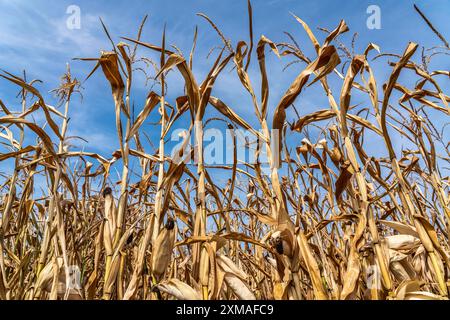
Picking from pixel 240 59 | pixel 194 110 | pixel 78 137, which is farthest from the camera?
pixel 78 137

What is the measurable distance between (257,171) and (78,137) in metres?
1.07

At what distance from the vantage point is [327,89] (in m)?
1.53

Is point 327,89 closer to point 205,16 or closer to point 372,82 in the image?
point 372,82

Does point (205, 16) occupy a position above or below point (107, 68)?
above

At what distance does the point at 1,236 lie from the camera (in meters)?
1.45

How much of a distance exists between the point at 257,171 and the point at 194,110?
0.35 m
